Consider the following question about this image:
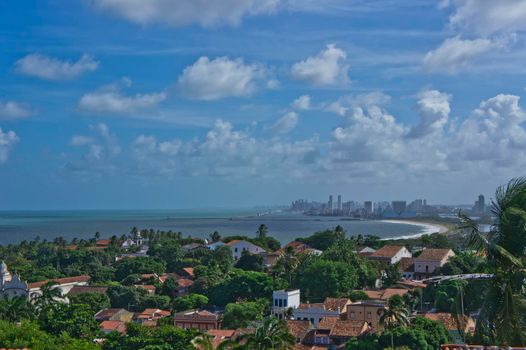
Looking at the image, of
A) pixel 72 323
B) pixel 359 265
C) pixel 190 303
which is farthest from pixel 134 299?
pixel 359 265

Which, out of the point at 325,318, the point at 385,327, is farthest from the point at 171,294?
the point at 385,327

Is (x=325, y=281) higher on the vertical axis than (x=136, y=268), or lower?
higher

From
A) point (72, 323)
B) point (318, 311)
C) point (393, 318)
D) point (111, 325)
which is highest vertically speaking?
point (393, 318)

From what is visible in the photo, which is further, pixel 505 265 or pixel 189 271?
pixel 189 271

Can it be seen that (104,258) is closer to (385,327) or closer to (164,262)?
(164,262)

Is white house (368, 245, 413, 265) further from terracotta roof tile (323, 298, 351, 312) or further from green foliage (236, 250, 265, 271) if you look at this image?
terracotta roof tile (323, 298, 351, 312)

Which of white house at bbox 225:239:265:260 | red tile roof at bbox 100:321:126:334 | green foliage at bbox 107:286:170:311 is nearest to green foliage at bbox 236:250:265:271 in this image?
white house at bbox 225:239:265:260

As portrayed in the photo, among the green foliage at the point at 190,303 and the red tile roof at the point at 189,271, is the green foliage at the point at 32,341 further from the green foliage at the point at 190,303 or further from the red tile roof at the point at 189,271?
the red tile roof at the point at 189,271

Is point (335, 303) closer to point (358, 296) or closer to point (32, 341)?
point (358, 296)
